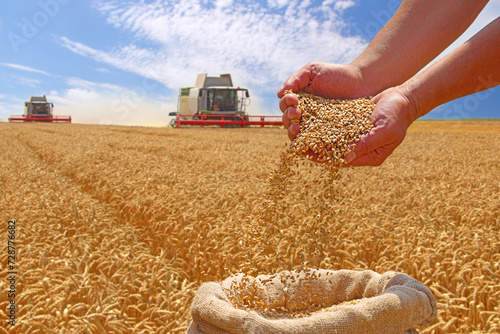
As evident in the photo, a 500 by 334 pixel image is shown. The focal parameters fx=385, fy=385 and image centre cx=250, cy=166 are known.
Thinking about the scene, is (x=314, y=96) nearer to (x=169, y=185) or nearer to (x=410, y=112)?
(x=410, y=112)

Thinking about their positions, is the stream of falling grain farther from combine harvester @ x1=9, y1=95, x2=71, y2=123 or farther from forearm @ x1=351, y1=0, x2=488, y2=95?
combine harvester @ x1=9, y1=95, x2=71, y2=123

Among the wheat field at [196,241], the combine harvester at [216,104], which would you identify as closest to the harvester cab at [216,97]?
the combine harvester at [216,104]

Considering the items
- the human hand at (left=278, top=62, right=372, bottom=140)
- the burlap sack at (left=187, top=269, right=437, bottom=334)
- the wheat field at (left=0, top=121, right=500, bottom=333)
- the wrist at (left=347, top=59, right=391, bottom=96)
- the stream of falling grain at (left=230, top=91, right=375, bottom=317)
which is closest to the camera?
the burlap sack at (left=187, top=269, right=437, bottom=334)

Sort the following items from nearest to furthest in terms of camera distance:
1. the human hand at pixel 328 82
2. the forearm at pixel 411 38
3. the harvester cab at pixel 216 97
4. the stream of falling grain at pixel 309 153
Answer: the stream of falling grain at pixel 309 153, the forearm at pixel 411 38, the human hand at pixel 328 82, the harvester cab at pixel 216 97

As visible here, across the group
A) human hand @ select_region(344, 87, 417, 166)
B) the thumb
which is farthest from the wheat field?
the thumb

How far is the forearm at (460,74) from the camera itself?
86.0 inches

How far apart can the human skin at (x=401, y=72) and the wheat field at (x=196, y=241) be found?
0.51 meters

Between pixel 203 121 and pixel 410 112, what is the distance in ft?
76.7

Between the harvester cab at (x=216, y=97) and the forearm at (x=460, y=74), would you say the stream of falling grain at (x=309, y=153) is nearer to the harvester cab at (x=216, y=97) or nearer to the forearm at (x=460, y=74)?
the forearm at (x=460, y=74)

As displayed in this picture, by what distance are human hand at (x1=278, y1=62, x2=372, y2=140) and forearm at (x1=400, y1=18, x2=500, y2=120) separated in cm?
43

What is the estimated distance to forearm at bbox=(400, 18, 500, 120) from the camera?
2.19 m

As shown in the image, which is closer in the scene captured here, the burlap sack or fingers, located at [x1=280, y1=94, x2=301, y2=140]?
the burlap sack

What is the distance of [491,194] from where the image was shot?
582 cm

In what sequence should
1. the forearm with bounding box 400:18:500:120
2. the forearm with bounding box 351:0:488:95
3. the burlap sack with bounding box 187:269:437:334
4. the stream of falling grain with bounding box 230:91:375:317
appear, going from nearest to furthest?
the burlap sack with bounding box 187:269:437:334
the forearm with bounding box 400:18:500:120
the stream of falling grain with bounding box 230:91:375:317
the forearm with bounding box 351:0:488:95
